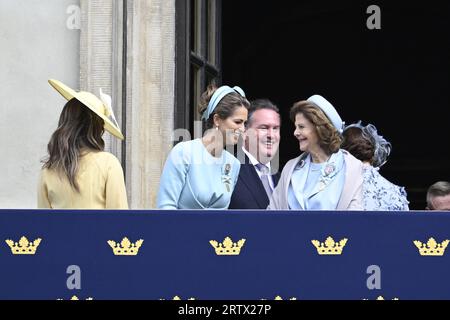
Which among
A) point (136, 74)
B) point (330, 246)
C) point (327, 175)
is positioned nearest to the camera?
point (330, 246)

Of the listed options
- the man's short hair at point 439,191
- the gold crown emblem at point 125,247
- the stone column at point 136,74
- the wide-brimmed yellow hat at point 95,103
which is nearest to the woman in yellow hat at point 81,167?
the wide-brimmed yellow hat at point 95,103

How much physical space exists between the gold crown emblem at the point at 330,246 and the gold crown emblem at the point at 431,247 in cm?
28

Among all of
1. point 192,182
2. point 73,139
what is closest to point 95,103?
point 73,139

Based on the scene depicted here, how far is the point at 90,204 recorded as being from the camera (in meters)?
5.34

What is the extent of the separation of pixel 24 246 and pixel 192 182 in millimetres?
985

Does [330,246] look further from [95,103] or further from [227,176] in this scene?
[95,103]

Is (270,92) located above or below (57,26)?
below

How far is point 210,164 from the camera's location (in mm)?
5797

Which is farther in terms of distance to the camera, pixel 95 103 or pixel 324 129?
pixel 324 129

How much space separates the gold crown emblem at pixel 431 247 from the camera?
4965 mm

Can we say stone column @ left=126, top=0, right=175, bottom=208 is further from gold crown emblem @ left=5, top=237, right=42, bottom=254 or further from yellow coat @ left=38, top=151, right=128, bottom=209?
gold crown emblem @ left=5, top=237, right=42, bottom=254
